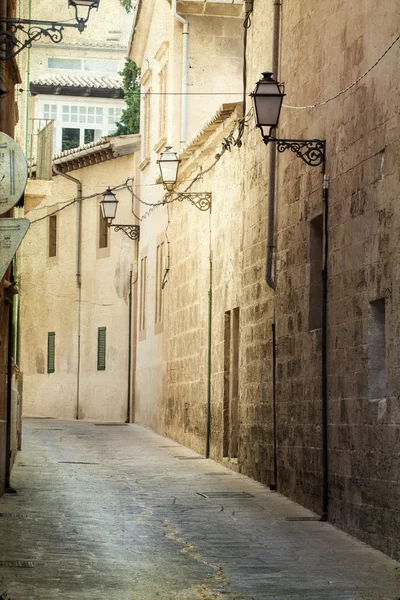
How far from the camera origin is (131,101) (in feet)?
124

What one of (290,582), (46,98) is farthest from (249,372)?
(46,98)

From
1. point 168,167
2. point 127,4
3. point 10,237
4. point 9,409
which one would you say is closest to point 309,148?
point 9,409

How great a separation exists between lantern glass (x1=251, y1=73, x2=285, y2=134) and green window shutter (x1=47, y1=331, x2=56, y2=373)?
24.5 meters

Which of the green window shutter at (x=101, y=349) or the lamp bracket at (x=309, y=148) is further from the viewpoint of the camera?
the green window shutter at (x=101, y=349)

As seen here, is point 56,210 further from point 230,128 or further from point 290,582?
point 290,582

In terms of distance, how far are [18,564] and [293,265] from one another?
6259 millimetres

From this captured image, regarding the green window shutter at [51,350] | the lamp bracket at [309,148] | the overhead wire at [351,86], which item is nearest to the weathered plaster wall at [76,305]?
the green window shutter at [51,350]

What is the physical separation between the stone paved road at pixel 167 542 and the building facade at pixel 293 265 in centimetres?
59

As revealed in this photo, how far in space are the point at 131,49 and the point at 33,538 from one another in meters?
23.2

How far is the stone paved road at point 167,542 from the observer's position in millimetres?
8875

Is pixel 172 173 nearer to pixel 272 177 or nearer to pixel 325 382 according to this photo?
pixel 272 177

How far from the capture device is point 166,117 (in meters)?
26.8

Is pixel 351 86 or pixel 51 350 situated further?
pixel 51 350

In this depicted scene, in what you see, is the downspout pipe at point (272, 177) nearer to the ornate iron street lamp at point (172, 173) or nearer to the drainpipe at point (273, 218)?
the drainpipe at point (273, 218)
